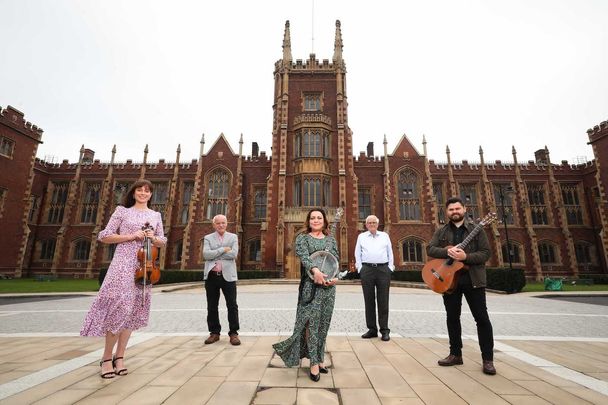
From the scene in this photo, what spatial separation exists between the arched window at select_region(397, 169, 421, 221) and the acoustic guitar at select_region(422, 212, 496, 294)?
2306 centimetres

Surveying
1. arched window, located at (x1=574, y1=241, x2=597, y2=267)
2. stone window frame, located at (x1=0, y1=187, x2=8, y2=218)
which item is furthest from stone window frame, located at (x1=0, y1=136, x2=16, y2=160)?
arched window, located at (x1=574, y1=241, x2=597, y2=267)

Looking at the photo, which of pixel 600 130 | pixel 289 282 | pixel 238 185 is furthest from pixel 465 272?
pixel 600 130

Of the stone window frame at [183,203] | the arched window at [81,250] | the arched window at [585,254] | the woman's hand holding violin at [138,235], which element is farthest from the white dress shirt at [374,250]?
the arched window at [81,250]

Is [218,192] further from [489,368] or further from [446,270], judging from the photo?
[489,368]

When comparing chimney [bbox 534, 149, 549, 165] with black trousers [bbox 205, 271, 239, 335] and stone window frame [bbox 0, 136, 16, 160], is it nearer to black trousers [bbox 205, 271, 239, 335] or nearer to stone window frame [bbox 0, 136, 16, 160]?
black trousers [bbox 205, 271, 239, 335]

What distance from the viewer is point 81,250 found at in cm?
2789

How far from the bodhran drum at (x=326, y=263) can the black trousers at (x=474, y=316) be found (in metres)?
1.48

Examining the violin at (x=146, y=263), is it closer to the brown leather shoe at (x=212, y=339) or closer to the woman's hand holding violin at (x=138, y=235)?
the woman's hand holding violin at (x=138, y=235)

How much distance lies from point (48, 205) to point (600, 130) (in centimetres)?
5328

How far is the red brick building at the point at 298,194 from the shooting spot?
23.1 m

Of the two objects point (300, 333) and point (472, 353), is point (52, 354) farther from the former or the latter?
point (472, 353)

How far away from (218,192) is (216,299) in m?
23.5

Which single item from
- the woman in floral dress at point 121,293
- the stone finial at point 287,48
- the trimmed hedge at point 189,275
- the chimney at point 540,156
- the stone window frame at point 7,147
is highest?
the stone finial at point 287,48

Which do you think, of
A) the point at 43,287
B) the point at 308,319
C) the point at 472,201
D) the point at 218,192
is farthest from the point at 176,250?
the point at 472,201
